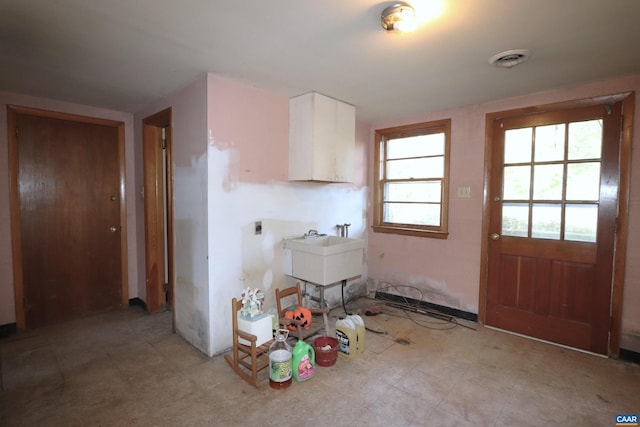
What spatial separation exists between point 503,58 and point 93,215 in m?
4.13

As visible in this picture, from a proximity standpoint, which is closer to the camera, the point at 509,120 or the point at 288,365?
the point at 288,365

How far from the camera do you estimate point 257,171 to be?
277 cm

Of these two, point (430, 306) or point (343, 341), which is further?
point (430, 306)

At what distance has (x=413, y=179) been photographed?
3719 mm

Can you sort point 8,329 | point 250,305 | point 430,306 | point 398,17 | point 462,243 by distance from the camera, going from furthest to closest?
point 430,306, point 462,243, point 8,329, point 250,305, point 398,17

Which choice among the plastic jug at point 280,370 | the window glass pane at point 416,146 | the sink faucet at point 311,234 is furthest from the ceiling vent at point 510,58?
the plastic jug at point 280,370

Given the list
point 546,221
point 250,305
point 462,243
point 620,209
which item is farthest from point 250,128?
point 620,209

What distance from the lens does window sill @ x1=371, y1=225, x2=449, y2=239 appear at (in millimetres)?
3453

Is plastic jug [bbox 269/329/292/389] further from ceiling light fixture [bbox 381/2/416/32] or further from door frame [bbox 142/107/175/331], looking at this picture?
ceiling light fixture [bbox 381/2/416/32]

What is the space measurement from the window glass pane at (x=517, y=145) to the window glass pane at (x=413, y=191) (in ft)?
2.43

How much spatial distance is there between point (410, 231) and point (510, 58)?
2061mm

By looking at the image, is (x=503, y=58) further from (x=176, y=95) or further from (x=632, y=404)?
(x=176, y=95)

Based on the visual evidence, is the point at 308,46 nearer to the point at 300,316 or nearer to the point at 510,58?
the point at 510,58

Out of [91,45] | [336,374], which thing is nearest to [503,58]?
[336,374]
